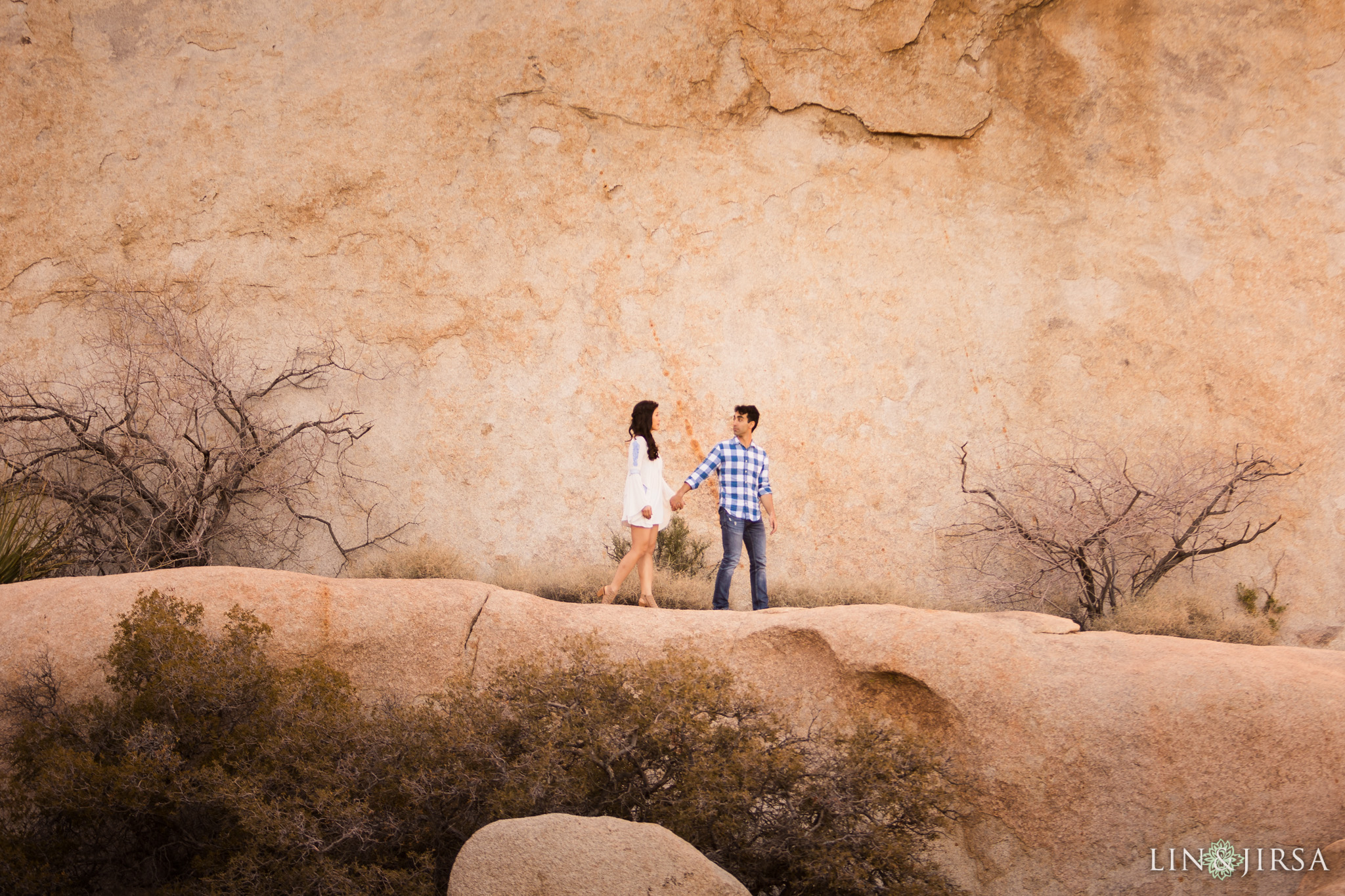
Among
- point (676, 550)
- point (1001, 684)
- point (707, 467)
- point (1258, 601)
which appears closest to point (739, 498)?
point (707, 467)

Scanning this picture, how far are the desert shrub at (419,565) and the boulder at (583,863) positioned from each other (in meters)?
5.64

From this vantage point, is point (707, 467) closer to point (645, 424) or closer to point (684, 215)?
point (645, 424)

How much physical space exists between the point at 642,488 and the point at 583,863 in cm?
380

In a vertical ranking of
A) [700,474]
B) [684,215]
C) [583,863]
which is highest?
[684,215]

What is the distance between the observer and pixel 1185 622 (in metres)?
8.29

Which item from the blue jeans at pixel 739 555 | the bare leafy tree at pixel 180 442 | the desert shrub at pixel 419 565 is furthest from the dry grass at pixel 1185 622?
the bare leafy tree at pixel 180 442

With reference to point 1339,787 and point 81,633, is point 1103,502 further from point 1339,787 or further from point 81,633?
point 81,633

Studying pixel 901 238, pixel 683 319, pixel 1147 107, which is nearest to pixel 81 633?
pixel 683 319

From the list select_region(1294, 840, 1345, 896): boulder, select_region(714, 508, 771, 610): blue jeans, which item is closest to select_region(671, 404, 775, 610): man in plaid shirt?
select_region(714, 508, 771, 610): blue jeans

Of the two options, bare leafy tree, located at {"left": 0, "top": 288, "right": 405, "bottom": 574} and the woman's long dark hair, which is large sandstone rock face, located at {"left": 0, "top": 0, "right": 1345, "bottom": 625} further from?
the woman's long dark hair

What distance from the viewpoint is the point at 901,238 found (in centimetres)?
1041

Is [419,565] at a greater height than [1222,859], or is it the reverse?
[419,565]

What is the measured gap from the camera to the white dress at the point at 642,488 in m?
6.95

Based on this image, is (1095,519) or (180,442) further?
(180,442)
